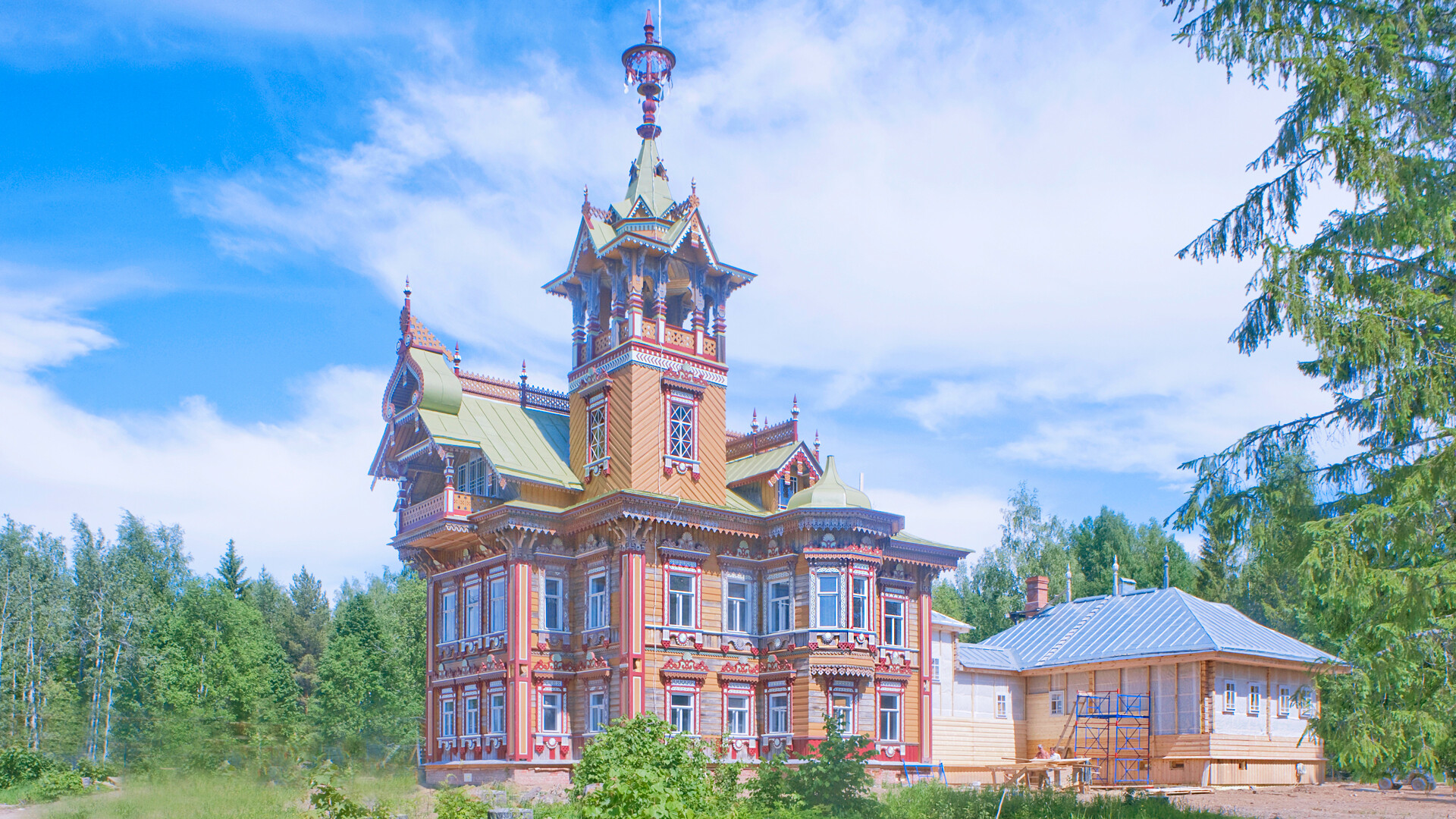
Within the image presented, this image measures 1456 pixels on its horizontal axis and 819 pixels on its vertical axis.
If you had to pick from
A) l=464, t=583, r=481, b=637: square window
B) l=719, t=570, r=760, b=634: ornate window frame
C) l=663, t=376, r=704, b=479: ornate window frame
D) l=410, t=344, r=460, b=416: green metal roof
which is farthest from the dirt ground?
l=410, t=344, r=460, b=416: green metal roof

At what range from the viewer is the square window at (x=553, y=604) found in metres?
33.2

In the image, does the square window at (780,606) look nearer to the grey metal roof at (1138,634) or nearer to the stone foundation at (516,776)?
the stone foundation at (516,776)

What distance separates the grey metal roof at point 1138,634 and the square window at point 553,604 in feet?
46.5

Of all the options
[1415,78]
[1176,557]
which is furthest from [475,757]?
[1176,557]

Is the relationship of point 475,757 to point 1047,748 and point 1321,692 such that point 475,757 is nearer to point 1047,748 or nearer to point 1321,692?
point 1047,748

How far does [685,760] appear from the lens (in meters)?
17.8

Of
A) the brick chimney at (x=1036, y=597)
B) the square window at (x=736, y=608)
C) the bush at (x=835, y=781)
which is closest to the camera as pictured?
the bush at (x=835, y=781)

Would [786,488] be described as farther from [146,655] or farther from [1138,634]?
[146,655]

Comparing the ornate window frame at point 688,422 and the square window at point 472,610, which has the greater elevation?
the ornate window frame at point 688,422

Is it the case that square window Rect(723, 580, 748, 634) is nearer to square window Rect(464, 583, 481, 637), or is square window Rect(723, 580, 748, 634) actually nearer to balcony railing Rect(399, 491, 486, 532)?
square window Rect(464, 583, 481, 637)

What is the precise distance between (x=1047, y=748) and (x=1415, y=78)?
96.5 feet

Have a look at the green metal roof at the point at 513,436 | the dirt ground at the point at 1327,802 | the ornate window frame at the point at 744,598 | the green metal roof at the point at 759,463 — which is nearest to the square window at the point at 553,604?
the green metal roof at the point at 513,436

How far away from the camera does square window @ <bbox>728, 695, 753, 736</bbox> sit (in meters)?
33.3

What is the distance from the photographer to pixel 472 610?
34.8 metres
